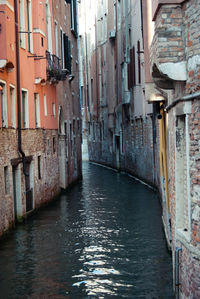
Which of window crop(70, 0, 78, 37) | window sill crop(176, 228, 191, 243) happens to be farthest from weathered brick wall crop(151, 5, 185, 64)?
window crop(70, 0, 78, 37)

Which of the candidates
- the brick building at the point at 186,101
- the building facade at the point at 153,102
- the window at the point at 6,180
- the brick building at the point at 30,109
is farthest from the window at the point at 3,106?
the brick building at the point at 186,101

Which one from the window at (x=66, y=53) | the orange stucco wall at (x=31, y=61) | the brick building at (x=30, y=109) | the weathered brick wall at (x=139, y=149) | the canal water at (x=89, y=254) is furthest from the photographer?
the window at (x=66, y=53)

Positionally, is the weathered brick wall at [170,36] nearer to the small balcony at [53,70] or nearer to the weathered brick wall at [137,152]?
the weathered brick wall at [137,152]

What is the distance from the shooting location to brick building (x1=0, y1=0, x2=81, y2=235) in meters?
14.3

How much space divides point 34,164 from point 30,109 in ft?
5.32

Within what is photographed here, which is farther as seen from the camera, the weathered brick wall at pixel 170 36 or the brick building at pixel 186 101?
the weathered brick wall at pixel 170 36

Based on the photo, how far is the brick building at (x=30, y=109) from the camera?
14.3 metres

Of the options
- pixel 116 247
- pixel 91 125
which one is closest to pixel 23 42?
pixel 116 247

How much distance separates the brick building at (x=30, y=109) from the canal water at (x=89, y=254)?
0.95 metres

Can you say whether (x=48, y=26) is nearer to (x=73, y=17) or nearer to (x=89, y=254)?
(x=73, y=17)

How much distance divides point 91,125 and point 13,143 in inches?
1241

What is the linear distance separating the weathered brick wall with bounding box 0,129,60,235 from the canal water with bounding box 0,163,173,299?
0.51 metres

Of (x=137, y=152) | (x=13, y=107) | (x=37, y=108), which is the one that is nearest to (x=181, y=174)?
(x=13, y=107)

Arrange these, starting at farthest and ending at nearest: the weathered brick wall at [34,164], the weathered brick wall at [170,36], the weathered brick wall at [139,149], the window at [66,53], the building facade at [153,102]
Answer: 1. the window at [66,53]
2. the weathered brick wall at [139,149]
3. the weathered brick wall at [34,164]
4. the weathered brick wall at [170,36]
5. the building facade at [153,102]
